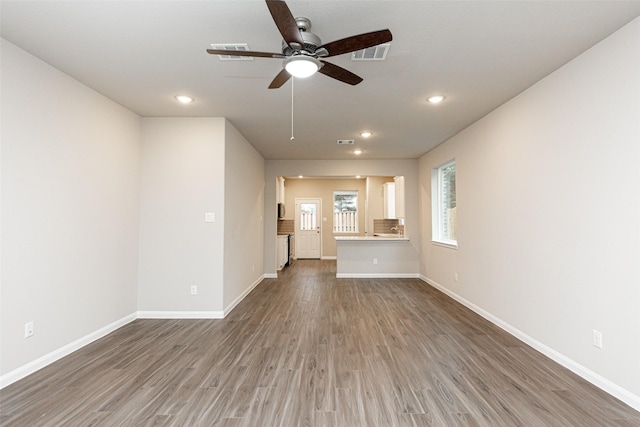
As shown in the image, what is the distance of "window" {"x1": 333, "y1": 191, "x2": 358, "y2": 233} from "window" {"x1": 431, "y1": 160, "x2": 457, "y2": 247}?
14.6 feet

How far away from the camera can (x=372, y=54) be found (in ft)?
8.05

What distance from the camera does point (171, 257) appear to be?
3.91 m

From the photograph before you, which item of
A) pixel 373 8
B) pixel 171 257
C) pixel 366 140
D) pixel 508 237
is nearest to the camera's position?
pixel 373 8

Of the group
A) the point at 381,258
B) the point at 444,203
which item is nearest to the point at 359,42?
the point at 444,203

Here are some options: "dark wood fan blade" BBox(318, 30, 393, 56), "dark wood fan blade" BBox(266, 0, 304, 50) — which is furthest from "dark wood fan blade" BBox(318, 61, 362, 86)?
"dark wood fan blade" BBox(266, 0, 304, 50)

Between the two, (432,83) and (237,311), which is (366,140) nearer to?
(432,83)

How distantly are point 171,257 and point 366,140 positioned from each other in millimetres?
3414

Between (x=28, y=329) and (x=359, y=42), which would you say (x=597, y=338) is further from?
(x=28, y=329)

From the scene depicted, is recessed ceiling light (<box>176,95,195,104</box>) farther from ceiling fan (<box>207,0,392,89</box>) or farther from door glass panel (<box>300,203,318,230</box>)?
door glass panel (<box>300,203,318,230</box>)

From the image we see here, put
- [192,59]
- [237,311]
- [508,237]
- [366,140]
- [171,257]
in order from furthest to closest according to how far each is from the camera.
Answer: [366,140]
[237,311]
[171,257]
[508,237]
[192,59]

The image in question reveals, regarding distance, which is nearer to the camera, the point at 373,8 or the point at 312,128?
the point at 373,8

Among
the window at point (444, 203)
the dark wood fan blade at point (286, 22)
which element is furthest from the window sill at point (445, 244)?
the dark wood fan blade at point (286, 22)

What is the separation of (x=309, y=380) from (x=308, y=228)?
26.2ft

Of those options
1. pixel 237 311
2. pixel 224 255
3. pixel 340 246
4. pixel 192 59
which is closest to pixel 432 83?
pixel 192 59
